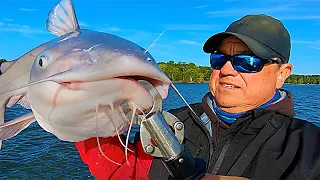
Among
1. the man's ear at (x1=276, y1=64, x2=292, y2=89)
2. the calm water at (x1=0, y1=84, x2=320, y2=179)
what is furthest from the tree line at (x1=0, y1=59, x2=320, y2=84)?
the man's ear at (x1=276, y1=64, x2=292, y2=89)

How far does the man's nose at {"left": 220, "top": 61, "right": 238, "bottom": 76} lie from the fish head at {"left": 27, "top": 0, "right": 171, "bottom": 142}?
128 centimetres

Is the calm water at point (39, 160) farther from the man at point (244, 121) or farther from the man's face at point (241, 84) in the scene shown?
the man's face at point (241, 84)

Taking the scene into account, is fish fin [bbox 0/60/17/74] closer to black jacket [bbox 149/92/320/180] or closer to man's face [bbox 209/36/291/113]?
black jacket [bbox 149/92/320/180]

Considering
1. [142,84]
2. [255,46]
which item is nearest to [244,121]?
[255,46]

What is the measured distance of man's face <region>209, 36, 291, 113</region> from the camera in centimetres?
269

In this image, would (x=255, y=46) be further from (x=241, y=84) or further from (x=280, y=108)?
(x=280, y=108)

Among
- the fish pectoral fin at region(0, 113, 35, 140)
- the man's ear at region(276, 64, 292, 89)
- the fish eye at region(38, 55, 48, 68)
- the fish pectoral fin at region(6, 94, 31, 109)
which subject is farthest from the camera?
the man's ear at region(276, 64, 292, 89)

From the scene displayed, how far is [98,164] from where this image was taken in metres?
2.31

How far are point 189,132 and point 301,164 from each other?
908 millimetres

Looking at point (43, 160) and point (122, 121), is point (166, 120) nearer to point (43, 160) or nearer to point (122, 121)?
point (122, 121)

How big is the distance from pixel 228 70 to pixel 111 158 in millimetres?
1144

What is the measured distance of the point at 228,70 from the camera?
2.71 meters

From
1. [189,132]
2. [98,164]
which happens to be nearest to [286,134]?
[189,132]

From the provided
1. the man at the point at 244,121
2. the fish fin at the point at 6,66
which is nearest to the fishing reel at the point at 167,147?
the man at the point at 244,121
